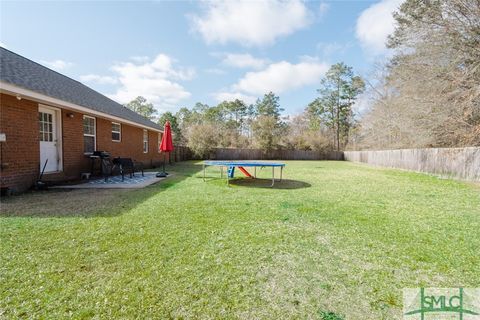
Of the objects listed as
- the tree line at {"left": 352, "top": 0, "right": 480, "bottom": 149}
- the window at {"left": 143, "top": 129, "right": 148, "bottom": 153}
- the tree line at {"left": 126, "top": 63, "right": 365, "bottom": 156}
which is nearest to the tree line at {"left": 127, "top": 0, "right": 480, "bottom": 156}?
the tree line at {"left": 352, "top": 0, "right": 480, "bottom": 149}

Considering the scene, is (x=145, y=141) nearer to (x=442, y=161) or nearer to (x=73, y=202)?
(x=73, y=202)

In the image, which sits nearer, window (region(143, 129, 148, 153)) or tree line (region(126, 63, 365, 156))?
window (region(143, 129, 148, 153))

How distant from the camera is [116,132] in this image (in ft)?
35.4

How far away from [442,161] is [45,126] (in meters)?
15.2

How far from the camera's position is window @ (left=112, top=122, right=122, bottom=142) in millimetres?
10555

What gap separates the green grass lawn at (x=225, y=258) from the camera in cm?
184

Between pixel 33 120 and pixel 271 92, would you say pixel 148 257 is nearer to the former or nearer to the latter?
pixel 33 120

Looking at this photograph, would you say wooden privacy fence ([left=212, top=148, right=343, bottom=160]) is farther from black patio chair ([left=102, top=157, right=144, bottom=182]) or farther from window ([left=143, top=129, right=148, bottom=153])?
black patio chair ([left=102, top=157, right=144, bottom=182])

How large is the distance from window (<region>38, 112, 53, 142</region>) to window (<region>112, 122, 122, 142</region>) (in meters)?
3.43

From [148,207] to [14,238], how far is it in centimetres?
196

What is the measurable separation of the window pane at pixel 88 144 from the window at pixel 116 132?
1.58 m

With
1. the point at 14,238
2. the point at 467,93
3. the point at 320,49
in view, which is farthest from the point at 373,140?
the point at 14,238

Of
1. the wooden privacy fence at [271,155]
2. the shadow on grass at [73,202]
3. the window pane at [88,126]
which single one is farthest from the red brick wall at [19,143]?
the wooden privacy fence at [271,155]

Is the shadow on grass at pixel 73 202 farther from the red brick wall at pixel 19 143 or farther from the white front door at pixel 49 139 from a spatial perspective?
the white front door at pixel 49 139
